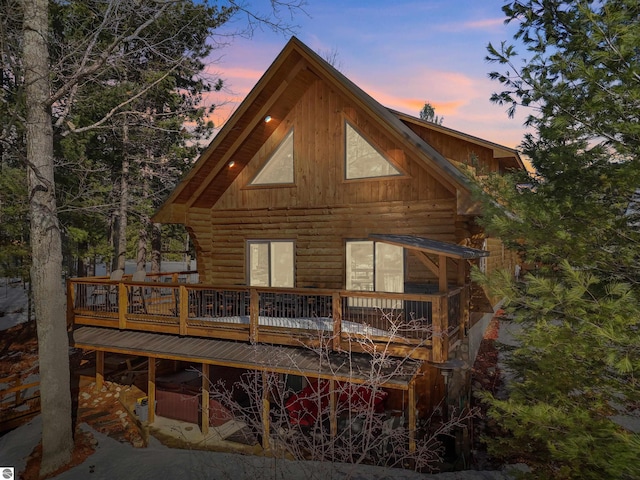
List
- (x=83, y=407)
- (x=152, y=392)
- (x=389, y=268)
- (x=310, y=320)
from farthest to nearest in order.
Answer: (x=83, y=407) < (x=389, y=268) < (x=152, y=392) < (x=310, y=320)

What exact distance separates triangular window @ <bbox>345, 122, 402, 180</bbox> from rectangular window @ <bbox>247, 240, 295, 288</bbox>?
10.7ft

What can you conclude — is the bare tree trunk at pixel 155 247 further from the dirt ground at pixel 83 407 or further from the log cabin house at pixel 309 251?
the log cabin house at pixel 309 251

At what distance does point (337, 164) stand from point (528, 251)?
7760mm

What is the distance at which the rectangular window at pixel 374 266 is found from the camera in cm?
1209

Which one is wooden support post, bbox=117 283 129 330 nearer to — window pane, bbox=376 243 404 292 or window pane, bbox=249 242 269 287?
window pane, bbox=249 242 269 287

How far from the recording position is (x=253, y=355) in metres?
9.53

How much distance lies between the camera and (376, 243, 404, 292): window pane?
12.1 meters

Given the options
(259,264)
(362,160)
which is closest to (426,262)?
(362,160)

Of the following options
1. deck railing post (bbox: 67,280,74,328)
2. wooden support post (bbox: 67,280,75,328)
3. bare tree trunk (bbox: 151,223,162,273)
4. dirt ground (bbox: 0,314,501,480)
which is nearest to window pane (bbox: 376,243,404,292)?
dirt ground (bbox: 0,314,501,480)

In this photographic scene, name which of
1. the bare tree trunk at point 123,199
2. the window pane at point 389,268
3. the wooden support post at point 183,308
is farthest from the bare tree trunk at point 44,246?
the bare tree trunk at point 123,199

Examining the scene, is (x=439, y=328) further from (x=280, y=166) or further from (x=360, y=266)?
(x=280, y=166)

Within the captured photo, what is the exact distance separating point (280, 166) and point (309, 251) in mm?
3081

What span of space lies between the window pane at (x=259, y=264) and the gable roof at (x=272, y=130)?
2378 mm

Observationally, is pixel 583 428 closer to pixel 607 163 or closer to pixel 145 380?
pixel 607 163
